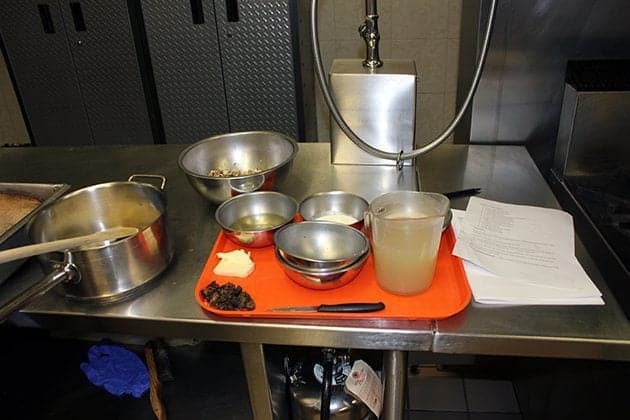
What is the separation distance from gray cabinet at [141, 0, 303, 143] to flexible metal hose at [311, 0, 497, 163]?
1.22 meters

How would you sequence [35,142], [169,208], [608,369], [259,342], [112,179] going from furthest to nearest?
[35,142] → [112,179] → [169,208] → [608,369] → [259,342]

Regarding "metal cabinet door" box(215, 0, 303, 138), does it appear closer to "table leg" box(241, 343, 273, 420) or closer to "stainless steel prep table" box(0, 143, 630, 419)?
"stainless steel prep table" box(0, 143, 630, 419)

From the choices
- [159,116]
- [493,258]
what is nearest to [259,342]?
[493,258]

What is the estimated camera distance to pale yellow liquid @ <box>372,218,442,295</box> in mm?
844

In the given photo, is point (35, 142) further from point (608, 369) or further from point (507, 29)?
point (608, 369)

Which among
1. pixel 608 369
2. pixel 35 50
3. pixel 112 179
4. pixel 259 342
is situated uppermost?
pixel 35 50

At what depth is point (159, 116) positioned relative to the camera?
2.63 m

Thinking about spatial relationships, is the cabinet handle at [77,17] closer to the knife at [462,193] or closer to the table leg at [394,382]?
the knife at [462,193]

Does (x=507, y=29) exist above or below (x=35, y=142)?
above

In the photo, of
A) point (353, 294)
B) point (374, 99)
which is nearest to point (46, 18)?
point (374, 99)

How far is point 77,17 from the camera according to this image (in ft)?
8.00

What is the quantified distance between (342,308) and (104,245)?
395mm

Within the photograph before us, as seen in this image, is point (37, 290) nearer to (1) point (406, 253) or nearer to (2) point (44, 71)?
(1) point (406, 253)

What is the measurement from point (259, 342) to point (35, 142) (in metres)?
2.47
